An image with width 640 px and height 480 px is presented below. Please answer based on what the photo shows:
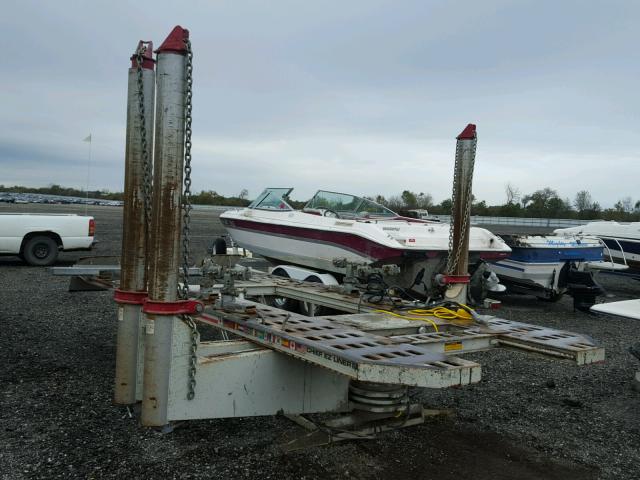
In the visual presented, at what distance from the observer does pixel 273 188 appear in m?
10.2

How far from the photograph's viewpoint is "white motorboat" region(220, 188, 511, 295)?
24.4 ft

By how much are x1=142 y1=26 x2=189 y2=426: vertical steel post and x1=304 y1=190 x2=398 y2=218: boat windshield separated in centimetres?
612

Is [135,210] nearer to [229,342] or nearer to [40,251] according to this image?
[229,342]

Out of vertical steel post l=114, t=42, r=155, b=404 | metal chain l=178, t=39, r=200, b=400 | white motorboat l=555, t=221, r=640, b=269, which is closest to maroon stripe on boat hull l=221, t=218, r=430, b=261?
vertical steel post l=114, t=42, r=155, b=404

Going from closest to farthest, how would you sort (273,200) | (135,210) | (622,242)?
(135,210), (273,200), (622,242)

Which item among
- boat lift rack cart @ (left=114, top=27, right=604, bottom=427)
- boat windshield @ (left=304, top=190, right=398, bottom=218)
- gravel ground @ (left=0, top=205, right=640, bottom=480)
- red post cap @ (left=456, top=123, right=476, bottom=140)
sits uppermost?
red post cap @ (left=456, top=123, right=476, bottom=140)

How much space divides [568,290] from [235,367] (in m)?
7.98

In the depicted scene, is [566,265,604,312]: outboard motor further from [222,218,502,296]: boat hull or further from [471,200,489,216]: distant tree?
[471,200,489,216]: distant tree

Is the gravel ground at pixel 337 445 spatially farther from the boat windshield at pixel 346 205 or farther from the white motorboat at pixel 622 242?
the white motorboat at pixel 622 242

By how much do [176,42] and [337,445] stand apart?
8.45 feet

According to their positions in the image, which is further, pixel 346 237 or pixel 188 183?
pixel 346 237

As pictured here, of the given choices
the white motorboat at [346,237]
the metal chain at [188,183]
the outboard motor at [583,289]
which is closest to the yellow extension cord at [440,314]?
the metal chain at [188,183]

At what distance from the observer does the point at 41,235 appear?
41.9 ft

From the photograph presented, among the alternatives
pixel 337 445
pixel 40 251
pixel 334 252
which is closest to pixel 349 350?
pixel 337 445
